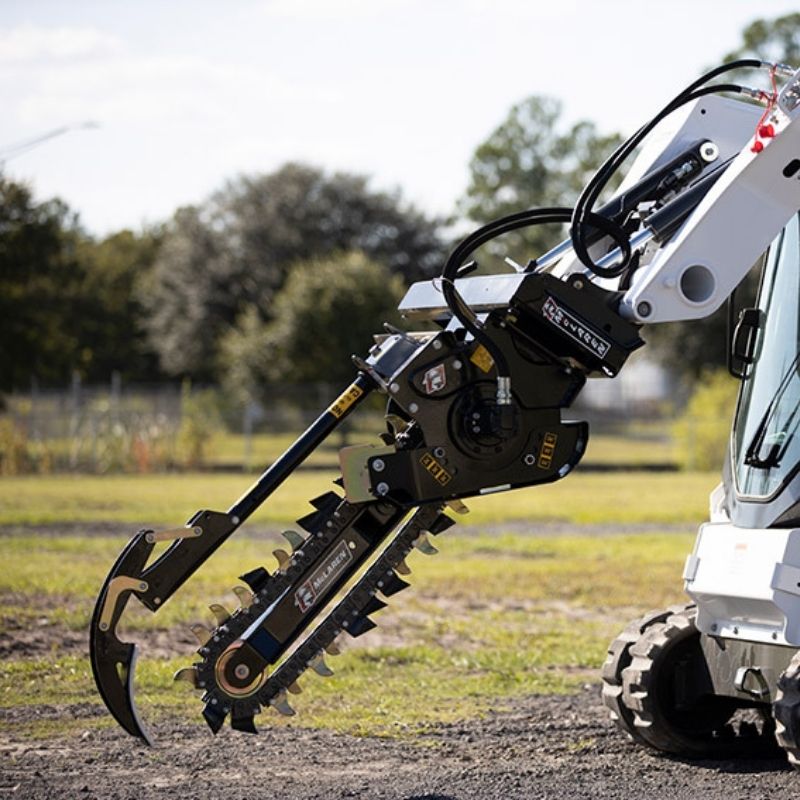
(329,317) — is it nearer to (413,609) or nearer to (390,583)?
(413,609)

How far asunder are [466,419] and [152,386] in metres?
56.8

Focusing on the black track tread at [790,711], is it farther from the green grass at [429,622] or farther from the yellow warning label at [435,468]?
the green grass at [429,622]

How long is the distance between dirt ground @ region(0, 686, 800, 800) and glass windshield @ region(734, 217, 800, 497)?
1.33 meters

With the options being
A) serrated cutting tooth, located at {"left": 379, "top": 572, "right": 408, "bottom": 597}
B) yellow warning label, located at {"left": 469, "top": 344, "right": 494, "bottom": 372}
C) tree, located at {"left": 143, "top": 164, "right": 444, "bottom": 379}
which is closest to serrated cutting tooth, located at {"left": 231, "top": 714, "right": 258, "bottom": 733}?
serrated cutting tooth, located at {"left": 379, "top": 572, "right": 408, "bottom": 597}

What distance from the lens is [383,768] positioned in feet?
24.6

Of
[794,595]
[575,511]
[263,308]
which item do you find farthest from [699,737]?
[263,308]

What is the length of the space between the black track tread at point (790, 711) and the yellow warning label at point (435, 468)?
1588 mm

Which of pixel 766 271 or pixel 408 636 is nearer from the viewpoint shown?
pixel 766 271

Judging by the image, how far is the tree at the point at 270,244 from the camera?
59.1m

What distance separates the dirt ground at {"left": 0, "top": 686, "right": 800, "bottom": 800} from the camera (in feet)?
22.7

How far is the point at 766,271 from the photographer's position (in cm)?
769

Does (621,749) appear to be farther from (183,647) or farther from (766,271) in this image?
(183,647)

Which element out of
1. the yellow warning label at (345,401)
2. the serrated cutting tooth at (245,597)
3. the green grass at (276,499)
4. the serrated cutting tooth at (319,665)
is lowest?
the green grass at (276,499)

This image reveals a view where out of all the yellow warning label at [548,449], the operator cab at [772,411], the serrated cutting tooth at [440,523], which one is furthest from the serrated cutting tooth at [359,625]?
the operator cab at [772,411]
